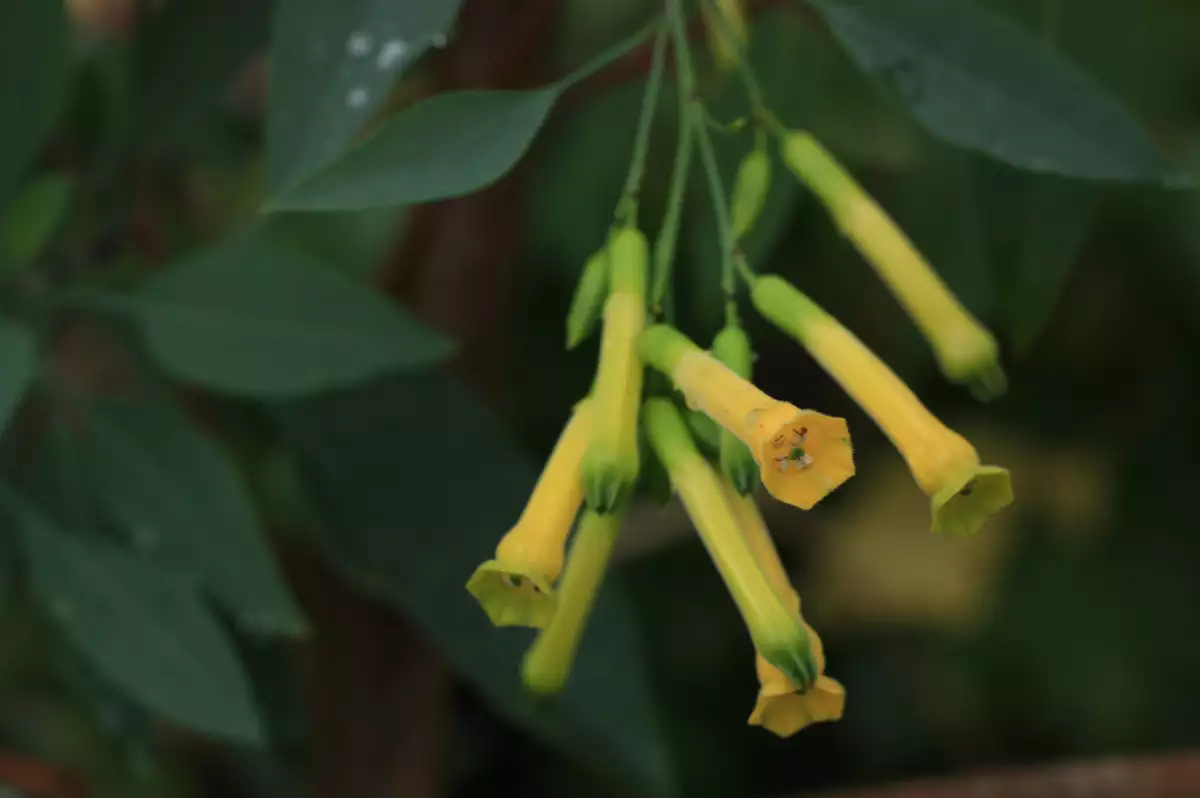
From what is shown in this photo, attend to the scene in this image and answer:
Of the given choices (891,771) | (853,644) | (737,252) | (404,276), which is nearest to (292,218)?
(404,276)

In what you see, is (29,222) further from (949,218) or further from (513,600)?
(949,218)

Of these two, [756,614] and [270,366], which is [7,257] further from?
[756,614]

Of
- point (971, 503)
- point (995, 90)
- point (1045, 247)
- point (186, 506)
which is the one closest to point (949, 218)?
point (1045, 247)

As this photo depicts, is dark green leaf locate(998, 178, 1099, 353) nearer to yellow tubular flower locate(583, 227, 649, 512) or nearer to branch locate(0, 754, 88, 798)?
yellow tubular flower locate(583, 227, 649, 512)

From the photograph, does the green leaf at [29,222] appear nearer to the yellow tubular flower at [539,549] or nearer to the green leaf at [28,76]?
the green leaf at [28,76]

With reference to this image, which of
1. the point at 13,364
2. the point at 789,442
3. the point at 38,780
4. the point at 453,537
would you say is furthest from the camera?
the point at 38,780

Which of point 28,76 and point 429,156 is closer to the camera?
point 429,156

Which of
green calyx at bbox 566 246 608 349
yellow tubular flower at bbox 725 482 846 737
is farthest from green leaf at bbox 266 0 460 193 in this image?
yellow tubular flower at bbox 725 482 846 737

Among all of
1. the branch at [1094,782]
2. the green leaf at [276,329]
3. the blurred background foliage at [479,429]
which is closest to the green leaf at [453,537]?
the blurred background foliage at [479,429]
